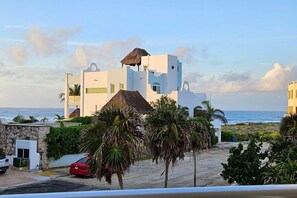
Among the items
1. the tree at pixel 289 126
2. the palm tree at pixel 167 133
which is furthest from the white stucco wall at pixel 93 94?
the palm tree at pixel 167 133

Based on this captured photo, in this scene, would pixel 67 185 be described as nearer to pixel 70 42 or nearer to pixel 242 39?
pixel 242 39

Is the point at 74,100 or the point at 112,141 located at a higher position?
the point at 74,100

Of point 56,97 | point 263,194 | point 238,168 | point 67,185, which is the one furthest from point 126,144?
point 56,97

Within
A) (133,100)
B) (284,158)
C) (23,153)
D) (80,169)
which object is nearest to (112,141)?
(284,158)

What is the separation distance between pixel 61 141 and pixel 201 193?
1778 cm

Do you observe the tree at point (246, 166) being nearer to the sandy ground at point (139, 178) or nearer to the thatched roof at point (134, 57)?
the sandy ground at point (139, 178)

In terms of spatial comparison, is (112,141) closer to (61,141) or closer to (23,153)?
(61,141)

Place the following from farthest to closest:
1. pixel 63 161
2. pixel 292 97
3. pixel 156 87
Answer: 1. pixel 292 97
2. pixel 156 87
3. pixel 63 161

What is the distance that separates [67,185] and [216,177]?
608 centimetres

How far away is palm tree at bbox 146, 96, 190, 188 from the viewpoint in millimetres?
12281

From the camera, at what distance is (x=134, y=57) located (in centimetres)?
3462

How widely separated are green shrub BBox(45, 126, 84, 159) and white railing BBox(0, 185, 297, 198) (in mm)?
16687

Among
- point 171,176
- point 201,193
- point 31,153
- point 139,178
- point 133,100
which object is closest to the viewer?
point 201,193

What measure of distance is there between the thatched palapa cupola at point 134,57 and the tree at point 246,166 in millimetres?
23029
